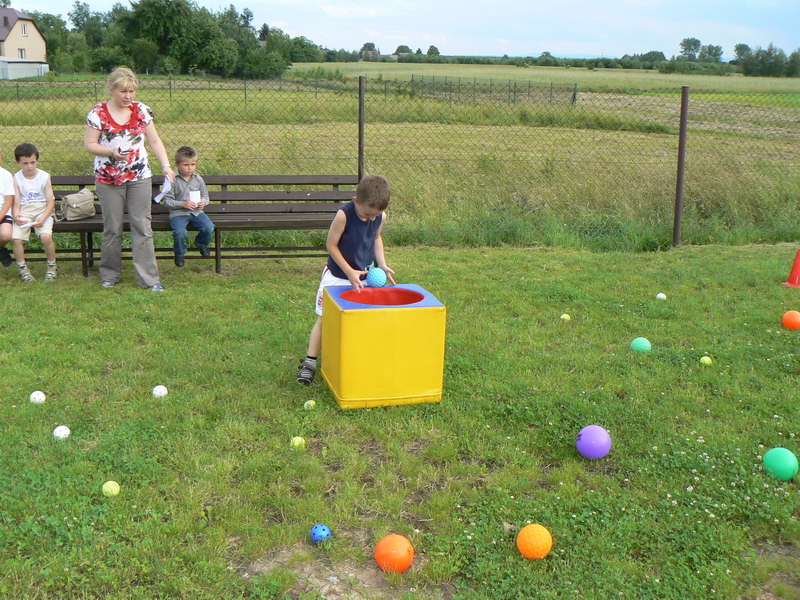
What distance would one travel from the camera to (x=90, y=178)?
685cm

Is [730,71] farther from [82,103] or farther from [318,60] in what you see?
[318,60]

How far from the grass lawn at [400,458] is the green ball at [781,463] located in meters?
0.05

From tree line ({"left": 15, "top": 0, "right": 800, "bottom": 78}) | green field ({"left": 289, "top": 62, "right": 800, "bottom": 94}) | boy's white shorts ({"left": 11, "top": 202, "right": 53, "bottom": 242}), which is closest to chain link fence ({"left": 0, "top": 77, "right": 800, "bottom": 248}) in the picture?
green field ({"left": 289, "top": 62, "right": 800, "bottom": 94})

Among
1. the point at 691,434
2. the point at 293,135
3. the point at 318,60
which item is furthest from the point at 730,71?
the point at 318,60

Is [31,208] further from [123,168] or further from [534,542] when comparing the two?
[534,542]

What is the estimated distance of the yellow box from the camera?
12.5 feet

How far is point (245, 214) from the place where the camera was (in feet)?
23.4

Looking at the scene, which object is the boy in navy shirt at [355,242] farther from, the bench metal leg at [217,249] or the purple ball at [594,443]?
the bench metal leg at [217,249]

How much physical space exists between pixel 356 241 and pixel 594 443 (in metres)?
1.77

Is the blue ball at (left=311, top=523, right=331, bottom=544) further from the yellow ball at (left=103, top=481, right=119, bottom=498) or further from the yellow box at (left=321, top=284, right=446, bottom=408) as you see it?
the yellow box at (left=321, top=284, right=446, bottom=408)

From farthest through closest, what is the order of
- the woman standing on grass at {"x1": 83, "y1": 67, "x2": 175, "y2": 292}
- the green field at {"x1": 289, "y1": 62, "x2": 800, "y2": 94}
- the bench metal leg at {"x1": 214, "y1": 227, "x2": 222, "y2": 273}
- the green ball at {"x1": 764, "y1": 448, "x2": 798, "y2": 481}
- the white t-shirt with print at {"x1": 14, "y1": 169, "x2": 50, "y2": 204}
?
the green field at {"x1": 289, "y1": 62, "x2": 800, "y2": 94} → the bench metal leg at {"x1": 214, "y1": 227, "x2": 222, "y2": 273} → the white t-shirt with print at {"x1": 14, "y1": 169, "x2": 50, "y2": 204} → the woman standing on grass at {"x1": 83, "y1": 67, "x2": 175, "y2": 292} → the green ball at {"x1": 764, "y1": 448, "x2": 798, "y2": 481}

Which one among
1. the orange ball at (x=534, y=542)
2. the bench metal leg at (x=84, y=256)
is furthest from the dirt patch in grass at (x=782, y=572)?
the bench metal leg at (x=84, y=256)

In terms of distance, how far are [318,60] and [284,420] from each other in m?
57.0

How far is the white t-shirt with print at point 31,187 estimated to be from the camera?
634 centimetres
